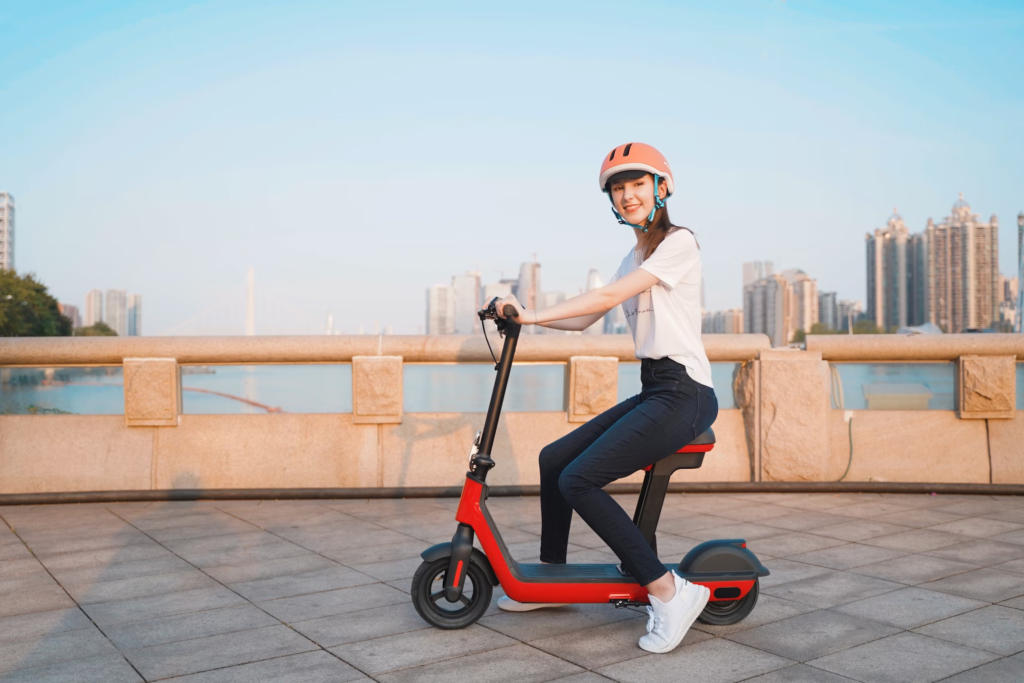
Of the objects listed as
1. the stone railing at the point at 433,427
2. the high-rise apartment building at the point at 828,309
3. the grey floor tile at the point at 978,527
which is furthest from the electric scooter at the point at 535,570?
the high-rise apartment building at the point at 828,309

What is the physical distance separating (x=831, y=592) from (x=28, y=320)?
274ft

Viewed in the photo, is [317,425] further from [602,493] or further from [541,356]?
[602,493]

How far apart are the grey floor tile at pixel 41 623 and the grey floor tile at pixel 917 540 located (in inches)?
161

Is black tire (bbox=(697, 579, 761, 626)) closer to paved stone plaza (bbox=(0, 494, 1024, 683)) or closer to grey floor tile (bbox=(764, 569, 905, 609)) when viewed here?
paved stone plaza (bbox=(0, 494, 1024, 683))

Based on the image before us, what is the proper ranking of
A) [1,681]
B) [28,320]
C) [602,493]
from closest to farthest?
[1,681] < [602,493] < [28,320]

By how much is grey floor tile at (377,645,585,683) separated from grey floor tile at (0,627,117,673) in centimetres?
118

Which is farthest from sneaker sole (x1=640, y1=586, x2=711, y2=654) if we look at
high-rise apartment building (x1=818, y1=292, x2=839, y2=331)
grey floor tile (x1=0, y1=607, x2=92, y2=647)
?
high-rise apartment building (x1=818, y1=292, x2=839, y2=331)

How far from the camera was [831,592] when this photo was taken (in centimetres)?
398

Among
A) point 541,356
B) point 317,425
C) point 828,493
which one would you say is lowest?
point 828,493

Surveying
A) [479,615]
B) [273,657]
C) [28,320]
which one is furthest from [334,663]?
[28,320]

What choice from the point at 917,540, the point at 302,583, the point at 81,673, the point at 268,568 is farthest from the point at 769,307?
the point at 81,673

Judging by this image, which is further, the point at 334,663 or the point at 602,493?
the point at 602,493

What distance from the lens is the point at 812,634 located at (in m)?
3.38

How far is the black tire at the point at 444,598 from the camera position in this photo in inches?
135
